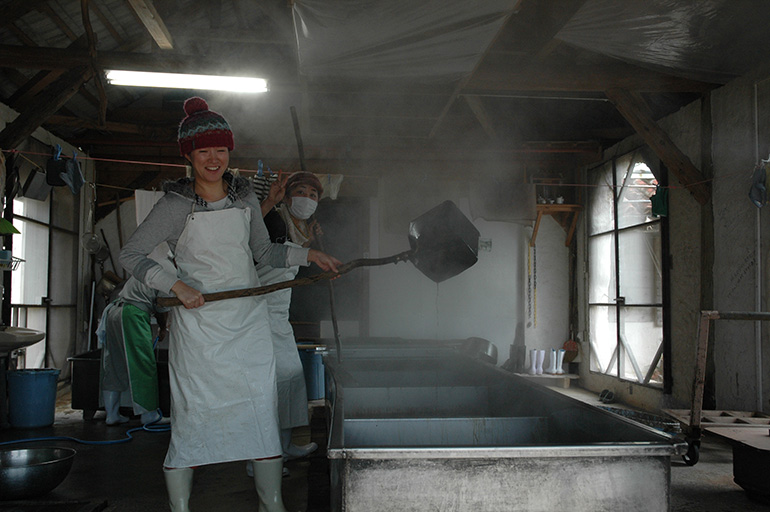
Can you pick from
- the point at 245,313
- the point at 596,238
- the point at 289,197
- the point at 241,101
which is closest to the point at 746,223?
the point at 596,238

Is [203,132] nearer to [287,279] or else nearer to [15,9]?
[287,279]

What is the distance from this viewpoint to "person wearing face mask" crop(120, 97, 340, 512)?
2.21m

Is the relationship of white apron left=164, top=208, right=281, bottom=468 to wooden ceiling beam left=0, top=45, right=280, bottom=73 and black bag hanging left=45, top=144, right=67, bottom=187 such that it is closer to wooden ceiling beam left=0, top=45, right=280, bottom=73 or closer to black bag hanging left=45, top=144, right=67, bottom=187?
wooden ceiling beam left=0, top=45, right=280, bottom=73

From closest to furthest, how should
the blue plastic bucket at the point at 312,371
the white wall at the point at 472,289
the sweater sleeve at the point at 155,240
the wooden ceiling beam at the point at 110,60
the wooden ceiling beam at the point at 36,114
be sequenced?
the sweater sleeve at the point at 155,240
the wooden ceiling beam at the point at 110,60
the wooden ceiling beam at the point at 36,114
the blue plastic bucket at the point at 312,371
the white wall at the point at 472,289

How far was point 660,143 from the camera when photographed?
5.54 m

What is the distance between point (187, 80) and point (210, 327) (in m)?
3.90

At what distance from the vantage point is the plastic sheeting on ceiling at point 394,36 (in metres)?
3.30

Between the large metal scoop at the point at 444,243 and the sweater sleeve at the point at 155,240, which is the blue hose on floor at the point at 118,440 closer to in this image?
the sweater sleeve at the point at 155,240

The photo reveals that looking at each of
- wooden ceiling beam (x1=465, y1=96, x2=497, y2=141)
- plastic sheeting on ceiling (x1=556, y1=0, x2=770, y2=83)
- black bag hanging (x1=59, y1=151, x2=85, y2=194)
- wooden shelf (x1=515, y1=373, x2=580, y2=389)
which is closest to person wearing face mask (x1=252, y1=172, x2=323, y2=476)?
plastic sheeting on ceiling (x1=556, y1=0, x2=770, y2=83)

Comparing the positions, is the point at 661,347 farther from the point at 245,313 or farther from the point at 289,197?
the point at 245,313

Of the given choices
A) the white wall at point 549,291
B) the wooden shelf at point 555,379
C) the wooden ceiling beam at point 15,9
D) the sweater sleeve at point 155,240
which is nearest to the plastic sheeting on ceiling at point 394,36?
the sweater sleeve at point 155,240

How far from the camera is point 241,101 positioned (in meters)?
7.64

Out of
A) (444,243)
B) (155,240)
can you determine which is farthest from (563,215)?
(155,240)

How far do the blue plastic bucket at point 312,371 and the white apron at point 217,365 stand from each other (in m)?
3.35
